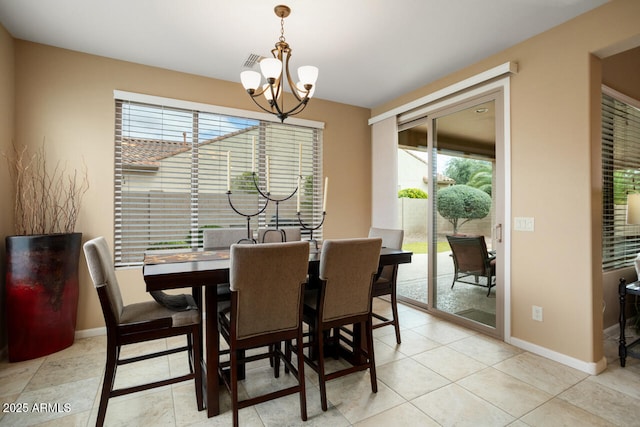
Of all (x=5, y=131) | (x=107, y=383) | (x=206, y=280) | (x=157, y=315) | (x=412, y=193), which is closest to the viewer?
(x=107, y=383)

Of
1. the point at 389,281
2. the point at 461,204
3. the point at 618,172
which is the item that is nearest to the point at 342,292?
the point at 389,281

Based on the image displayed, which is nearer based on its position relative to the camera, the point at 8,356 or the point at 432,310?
the point at 8,356

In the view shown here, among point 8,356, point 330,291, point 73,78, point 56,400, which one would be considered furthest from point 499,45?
point 8,356

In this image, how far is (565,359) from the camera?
2.41 metres

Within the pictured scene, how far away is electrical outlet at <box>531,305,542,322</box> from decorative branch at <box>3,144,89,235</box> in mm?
4182

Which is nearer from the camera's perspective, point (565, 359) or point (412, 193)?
point (565, 359)

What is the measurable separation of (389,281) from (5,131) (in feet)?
11.5

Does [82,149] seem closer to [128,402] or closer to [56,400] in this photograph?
[56,400]

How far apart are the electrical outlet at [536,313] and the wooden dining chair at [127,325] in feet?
8.75

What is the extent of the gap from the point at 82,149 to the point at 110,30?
110cm

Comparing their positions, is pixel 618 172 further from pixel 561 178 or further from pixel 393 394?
pixel 393 394

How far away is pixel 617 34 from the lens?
213 cm

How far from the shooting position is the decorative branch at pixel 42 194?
2660mm

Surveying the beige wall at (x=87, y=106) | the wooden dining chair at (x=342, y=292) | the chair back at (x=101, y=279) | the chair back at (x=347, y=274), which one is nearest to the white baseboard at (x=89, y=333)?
the beige wall at (x=87, y=106)
